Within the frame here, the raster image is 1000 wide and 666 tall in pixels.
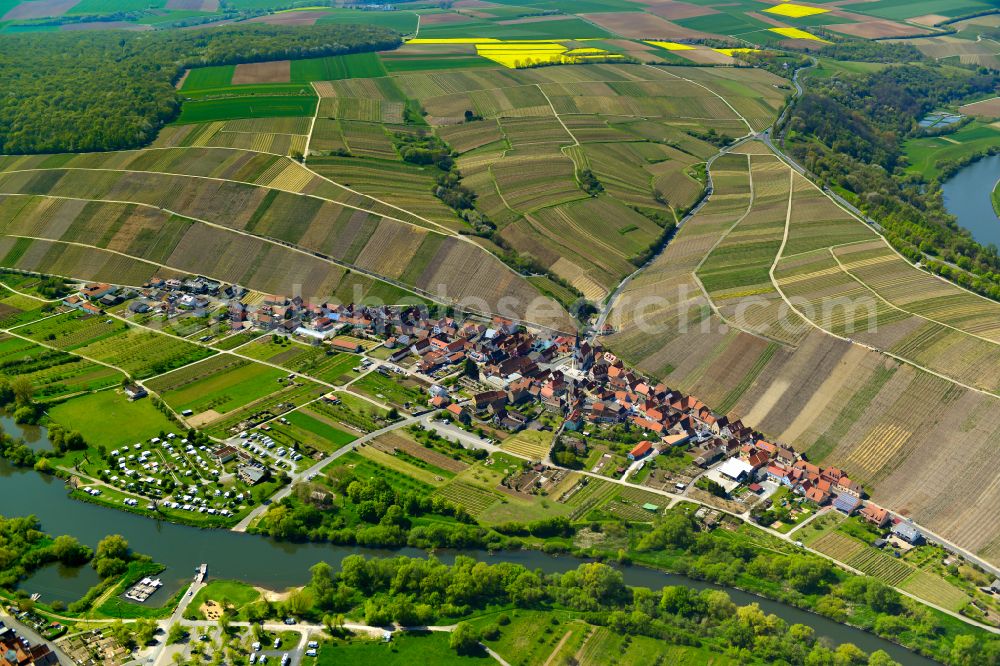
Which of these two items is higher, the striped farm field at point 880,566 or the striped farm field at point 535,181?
the striped farm field at point 535,181

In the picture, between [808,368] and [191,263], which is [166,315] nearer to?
[191,263]

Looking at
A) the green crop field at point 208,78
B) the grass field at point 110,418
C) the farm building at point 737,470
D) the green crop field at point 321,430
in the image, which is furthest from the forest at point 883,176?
the green crop field at point 208,78

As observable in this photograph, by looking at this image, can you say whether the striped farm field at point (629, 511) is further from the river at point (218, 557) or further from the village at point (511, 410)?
the river at point (218, 557)

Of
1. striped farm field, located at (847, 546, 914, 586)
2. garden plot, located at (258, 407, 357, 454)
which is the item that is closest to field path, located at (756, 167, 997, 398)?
striped farm field, located at (847, 546, 914, 586)

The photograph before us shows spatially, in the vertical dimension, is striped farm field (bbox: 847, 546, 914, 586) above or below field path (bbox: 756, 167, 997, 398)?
below

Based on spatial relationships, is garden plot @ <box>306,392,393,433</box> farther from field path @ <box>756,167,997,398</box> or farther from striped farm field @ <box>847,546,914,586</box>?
field path @ <box>756,167,997,398</box>

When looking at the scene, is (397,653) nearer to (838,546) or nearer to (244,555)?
(244,555)

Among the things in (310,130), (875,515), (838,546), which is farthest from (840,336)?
(310,130)
